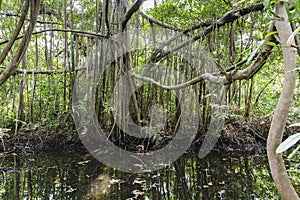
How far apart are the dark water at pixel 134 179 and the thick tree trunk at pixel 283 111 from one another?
118 cm

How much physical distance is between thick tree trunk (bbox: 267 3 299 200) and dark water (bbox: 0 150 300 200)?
1.18 metres

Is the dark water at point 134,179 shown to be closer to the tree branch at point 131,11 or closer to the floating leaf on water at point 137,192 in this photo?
the floating leaf on water at point 137,192

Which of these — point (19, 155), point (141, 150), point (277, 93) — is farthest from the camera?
point (277, 93)

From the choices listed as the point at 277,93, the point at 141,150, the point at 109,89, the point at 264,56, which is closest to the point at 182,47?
the point at 109,89

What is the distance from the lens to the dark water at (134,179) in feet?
6.41

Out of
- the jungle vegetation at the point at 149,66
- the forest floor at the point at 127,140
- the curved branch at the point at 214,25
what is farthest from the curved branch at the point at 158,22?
the forest floor at the point at 127,140

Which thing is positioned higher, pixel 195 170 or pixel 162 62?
pixel 162 62

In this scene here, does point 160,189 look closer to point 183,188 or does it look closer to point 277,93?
point 183,188

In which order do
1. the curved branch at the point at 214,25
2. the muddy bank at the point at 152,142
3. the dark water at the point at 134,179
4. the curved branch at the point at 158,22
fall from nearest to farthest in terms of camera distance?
the dark water at the point at 134,179 < the curved branch at the point at 214,25 < the muddy bank at the point at 152,142 < the curved branch at the point at 158,22

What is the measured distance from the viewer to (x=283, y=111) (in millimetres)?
755

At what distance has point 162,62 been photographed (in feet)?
12.2

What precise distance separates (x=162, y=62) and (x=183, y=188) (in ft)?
7.01

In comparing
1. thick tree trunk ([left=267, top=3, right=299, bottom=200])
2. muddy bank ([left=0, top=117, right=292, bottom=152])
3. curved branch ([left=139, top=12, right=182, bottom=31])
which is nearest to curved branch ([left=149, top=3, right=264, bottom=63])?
curved branch ([left=139, top=12, right=182, bottom=31])

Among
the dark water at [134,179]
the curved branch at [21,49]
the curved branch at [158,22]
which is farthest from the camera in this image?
the curved branch at [158,22]
